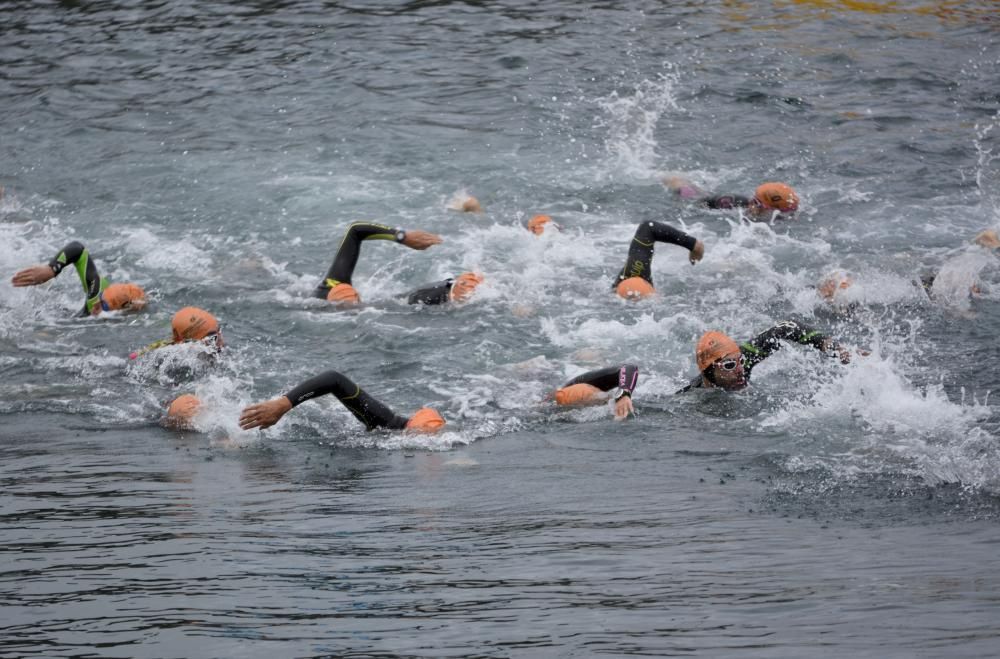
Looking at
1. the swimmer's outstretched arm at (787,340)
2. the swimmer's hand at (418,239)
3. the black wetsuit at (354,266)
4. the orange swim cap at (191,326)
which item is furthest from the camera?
the black wetsuit at (354,266)

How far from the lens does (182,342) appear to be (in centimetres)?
1148

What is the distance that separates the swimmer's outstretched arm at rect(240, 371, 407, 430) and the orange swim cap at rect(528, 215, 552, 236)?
5.45m

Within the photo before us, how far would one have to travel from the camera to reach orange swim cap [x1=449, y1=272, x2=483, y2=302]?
13.4m

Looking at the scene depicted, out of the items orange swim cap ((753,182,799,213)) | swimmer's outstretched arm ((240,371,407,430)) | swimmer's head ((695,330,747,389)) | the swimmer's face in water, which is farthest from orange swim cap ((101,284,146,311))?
orange swim cap ((753,182,799,213))

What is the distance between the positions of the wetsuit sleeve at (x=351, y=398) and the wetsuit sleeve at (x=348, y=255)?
3.54 metres

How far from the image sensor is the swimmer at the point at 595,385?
10.0 m

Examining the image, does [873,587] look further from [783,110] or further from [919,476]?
[783,110]

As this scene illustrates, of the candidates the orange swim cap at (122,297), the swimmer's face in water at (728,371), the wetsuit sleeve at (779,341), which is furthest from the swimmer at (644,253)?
the orange swim cap at (122,297)

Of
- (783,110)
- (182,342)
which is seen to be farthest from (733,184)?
(182,342)

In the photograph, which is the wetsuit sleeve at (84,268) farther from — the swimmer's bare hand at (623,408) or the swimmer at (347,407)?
the swimmer's bare hand at (623,408)

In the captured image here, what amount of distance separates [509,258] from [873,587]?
9.10m

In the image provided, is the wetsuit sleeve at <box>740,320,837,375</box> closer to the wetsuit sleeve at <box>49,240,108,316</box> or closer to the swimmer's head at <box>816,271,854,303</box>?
the swimmer's head at <box>816,271,854,303</box>

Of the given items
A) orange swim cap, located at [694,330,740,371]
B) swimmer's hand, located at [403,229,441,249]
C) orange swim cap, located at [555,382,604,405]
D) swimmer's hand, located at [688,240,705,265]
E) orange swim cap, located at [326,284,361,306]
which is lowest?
orange swim cap, located at [326,284,361,306]

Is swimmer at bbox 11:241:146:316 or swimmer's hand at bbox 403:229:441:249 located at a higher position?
swimmer's hand at bbox 403:229:441:249
